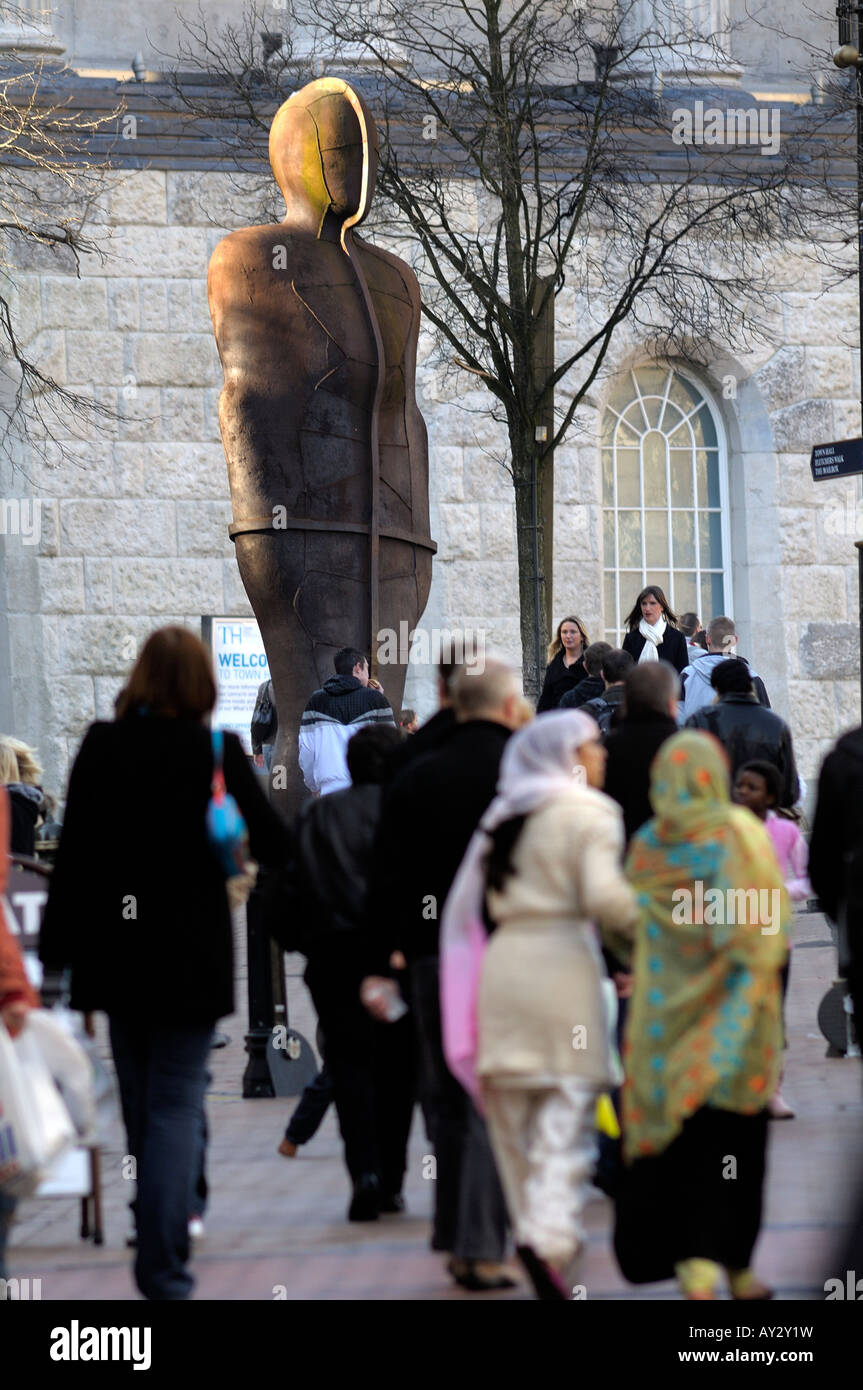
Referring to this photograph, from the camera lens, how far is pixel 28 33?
19562 millimetres

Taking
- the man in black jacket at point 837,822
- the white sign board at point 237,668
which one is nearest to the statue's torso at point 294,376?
the white sign board at point 237,668

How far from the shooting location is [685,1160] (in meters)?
5.61

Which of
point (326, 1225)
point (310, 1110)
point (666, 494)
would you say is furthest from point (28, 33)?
point (326, 1225)

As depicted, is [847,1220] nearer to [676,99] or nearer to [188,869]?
[188,869]

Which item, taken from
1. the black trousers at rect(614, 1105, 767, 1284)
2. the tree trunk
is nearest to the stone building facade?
the tree trunk

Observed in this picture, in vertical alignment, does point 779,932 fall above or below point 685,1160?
above

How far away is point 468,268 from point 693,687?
3992 mm

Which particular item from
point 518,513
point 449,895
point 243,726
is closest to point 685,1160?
point 449,895

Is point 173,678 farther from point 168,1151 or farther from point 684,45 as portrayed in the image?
point 684,45

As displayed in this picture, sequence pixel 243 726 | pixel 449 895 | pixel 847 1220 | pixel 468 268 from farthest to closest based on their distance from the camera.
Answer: pixel 243 726 < pixel 468 268 < pixel 449 895 < pixel 847 1220

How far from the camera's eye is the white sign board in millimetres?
17625

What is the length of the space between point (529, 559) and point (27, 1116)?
10.6 meters

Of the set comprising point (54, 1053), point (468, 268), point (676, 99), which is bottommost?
point (54, 1053)

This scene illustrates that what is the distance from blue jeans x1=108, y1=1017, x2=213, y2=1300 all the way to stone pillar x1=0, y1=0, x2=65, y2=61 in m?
15.4
